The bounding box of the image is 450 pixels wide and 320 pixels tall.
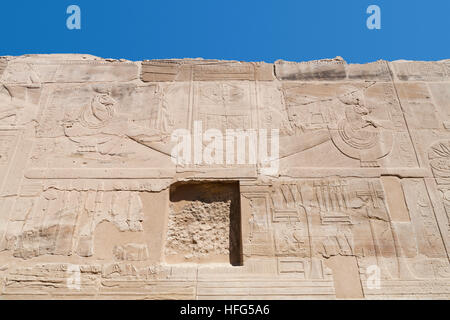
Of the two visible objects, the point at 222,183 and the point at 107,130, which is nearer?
the point at 222,183

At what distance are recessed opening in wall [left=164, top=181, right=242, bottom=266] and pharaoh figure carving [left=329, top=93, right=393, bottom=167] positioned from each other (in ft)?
4.59

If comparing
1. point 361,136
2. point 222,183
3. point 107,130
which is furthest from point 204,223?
point 361,136

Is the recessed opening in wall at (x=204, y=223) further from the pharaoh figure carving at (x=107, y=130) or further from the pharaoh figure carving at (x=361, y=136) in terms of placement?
the pharaoh figure carving at (x=361, y=136)

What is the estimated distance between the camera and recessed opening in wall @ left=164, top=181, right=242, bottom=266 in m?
3.61

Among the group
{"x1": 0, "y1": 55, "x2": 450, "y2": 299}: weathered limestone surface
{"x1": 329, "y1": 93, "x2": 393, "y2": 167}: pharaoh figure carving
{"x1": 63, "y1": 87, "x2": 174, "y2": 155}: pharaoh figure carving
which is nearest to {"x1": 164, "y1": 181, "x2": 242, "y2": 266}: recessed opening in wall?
{"x1": 0, "y1": 55, "x2": 450, "y2": 299}: weathered limestone surface

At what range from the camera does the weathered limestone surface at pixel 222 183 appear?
10.9 ft

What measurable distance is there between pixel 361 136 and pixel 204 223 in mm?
2139

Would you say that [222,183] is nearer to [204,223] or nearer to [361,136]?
[204,223]

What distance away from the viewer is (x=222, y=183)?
3914mm

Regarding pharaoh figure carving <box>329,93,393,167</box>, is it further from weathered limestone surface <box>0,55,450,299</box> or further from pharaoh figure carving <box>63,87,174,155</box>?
pharaoh figure carving <box>63,87,174,155</box>

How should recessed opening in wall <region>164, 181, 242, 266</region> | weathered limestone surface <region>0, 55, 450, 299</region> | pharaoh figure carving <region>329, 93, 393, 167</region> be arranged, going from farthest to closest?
pharaoh figure carving <region>329, 93, 393, 167</region>
recessed opening in wall <region>164, 181, 242, 266</region>
weathered limestone surface <region>0, 55, 450, 299</region>

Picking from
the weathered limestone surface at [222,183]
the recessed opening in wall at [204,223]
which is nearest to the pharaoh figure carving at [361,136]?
the weathered limestone surface at [222,183]

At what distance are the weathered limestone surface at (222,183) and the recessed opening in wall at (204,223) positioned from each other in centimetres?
2

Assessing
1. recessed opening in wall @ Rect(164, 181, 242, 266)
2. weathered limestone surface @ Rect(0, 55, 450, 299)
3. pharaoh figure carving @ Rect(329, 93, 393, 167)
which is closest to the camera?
weathered limestone surface @ Rect(0, 55, 450, 299)
